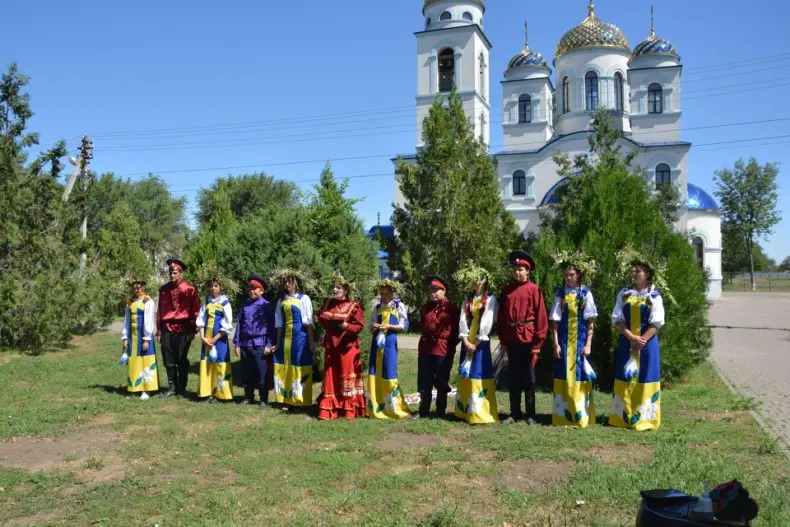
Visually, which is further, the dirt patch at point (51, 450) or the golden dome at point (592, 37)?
the golden dome at point (592, 37)

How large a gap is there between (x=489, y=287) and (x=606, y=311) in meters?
2.34

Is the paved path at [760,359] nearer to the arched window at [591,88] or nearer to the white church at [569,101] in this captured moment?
the white church at [569,101]

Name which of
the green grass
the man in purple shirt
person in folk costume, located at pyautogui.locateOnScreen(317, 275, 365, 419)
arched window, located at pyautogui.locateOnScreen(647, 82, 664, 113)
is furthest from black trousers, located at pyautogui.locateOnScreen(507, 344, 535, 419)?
the green grass

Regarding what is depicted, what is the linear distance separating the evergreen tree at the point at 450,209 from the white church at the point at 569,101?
45.9 ft

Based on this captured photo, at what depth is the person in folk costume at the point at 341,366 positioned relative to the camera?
740cm

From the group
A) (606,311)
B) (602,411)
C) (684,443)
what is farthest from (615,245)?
(684,443)

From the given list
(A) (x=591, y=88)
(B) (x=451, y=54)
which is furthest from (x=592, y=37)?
(B) (x=451, y=54)

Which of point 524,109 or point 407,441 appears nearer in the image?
point 407,441

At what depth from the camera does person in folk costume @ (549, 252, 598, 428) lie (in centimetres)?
679

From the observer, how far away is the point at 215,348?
830 centimetres

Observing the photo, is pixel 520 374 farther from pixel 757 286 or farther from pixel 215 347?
pixel 757 286

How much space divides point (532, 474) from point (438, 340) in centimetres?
220

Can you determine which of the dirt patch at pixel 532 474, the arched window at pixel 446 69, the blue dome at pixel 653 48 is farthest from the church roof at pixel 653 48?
the dirt patch at pixel 532 474

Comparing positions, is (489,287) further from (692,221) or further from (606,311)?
(692,221)
